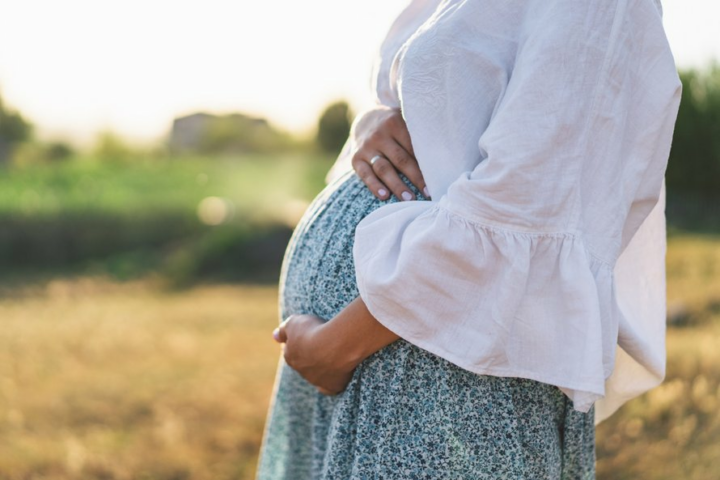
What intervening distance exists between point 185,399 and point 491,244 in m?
2.86

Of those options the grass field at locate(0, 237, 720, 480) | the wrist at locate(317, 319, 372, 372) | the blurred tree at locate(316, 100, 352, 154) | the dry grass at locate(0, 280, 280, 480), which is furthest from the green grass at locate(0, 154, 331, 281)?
the wrist at locate(317, 319, 372, 372)

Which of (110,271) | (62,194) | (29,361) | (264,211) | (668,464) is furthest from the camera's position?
(62,194)

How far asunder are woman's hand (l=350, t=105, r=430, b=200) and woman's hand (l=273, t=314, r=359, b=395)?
0.27m

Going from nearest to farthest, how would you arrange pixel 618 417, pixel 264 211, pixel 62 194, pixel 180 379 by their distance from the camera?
pixel 618 417 → pixel 180 379 → pixel 264 211 → pixel 62 194

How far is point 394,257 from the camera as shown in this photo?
1095mm

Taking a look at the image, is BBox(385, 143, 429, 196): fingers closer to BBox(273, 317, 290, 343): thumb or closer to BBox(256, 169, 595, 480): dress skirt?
BBox(256, 169, 595, 480): dress skirt

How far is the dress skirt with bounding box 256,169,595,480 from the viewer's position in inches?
44.9

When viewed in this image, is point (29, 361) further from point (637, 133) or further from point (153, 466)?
point (637, 133)

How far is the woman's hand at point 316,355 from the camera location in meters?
1.19

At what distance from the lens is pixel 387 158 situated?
4.23 ft

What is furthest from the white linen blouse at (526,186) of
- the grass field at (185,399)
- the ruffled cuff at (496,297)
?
the grass field at (185,399)

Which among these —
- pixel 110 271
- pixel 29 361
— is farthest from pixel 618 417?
pixel 110 271

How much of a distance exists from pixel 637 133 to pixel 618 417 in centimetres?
188

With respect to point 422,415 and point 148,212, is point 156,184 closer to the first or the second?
point 148,212
